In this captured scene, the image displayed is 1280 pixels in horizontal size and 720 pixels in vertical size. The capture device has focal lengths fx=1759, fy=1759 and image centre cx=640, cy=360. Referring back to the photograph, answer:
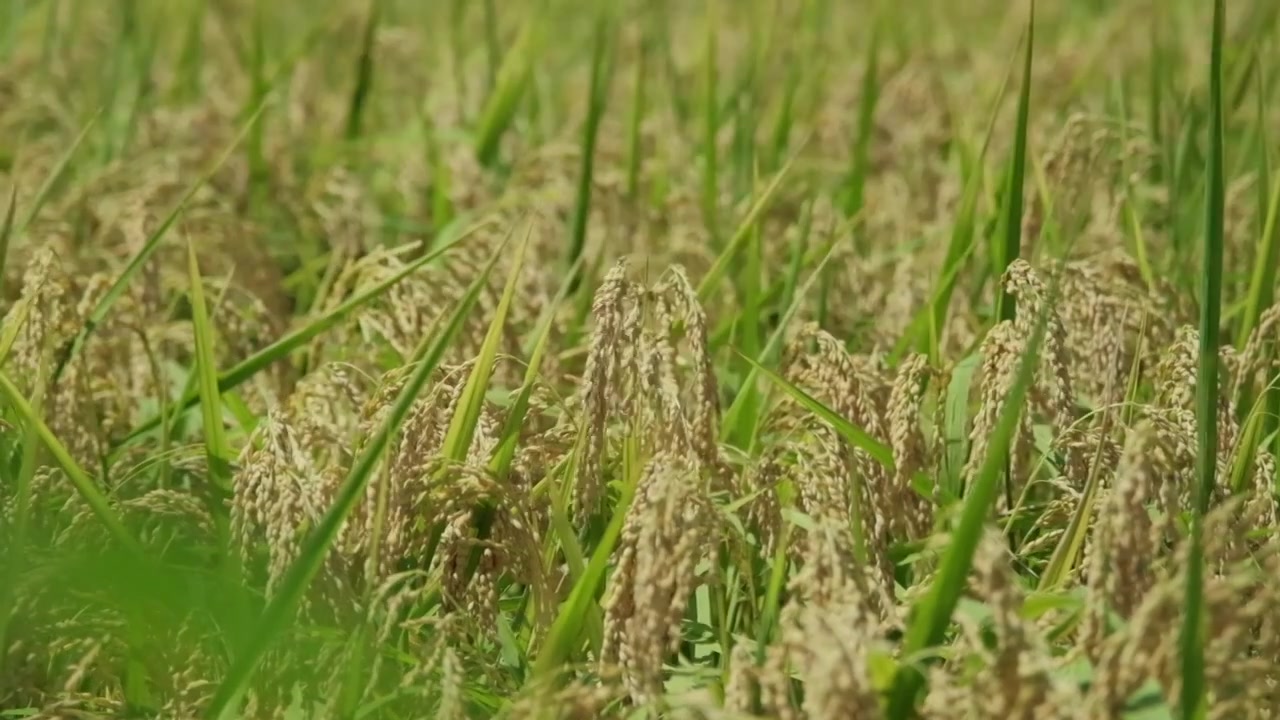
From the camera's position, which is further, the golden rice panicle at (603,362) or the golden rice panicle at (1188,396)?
the golden rice panicle at (1188,396)

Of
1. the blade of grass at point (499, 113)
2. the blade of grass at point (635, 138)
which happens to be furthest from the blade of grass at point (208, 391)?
the blade of grass at point (499, 113)

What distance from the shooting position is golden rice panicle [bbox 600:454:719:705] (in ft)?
5.28

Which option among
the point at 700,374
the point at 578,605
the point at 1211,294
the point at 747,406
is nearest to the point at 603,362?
the point at 700,374

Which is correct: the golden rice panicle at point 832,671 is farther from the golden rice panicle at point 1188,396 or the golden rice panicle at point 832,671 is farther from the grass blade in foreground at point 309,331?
the grass blade in foreground at point 309,331

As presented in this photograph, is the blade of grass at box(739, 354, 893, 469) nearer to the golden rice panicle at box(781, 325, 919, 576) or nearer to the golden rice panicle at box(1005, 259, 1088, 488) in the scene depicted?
the golden rice panicle at box(781, 325, 919, 576)

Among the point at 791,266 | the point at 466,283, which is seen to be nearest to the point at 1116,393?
the point at 791,266

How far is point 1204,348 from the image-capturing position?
1.80 meters

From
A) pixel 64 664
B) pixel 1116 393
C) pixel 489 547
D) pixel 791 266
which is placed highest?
pixel 791 266

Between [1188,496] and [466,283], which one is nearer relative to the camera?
[1188,496]

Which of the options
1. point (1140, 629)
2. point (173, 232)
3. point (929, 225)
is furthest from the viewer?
point (929, 225)

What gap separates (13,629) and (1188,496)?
127 centimetres

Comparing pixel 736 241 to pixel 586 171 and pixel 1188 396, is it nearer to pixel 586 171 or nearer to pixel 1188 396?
pixel 586 171

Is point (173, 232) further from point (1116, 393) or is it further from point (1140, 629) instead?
point (1140, 629)

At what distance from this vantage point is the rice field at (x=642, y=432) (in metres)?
1.51
